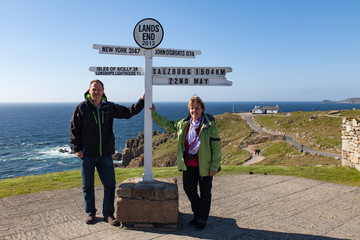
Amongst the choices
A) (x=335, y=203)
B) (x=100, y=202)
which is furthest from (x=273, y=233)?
(x=100, y=202)

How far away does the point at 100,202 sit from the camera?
5.79 meters

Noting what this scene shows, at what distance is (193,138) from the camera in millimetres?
4371

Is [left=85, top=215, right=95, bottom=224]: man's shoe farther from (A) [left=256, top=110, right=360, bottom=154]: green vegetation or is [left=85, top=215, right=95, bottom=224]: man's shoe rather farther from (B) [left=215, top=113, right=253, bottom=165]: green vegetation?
(A) [left=256, top=110, right=360, bottom=154]: green vegetation

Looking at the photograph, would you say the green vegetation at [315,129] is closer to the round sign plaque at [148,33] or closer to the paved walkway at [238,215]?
the paved walkway at [238,215]

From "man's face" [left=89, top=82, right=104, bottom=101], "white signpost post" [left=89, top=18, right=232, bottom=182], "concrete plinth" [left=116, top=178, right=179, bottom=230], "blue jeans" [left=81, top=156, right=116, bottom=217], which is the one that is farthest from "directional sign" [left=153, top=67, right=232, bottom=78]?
"concrete plinth" [left=116, top=178, right=179, bottom=230]

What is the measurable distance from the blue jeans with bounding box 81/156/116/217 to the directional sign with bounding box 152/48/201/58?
187 centimetres

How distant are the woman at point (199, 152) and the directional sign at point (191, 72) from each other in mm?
573

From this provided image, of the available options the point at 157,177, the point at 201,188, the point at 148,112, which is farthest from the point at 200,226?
the point at 157,177

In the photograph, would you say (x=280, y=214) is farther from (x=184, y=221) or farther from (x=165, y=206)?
(x=165, y=206)

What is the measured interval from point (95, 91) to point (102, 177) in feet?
4.55

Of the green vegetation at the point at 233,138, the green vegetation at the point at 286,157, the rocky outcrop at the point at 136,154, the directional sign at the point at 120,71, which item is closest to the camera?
the directional sign at the point at 120,71

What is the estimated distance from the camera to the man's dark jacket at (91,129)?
4.50 metres

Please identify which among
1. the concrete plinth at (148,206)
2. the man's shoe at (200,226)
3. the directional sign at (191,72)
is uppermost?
the directional sign at (191,72)

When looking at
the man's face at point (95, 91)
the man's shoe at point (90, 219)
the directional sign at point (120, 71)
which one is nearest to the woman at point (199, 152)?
the directional sign at point (120, 71)
